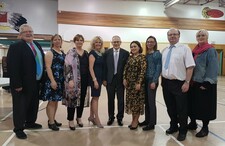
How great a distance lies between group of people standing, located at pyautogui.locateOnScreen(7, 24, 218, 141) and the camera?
301 centimetres

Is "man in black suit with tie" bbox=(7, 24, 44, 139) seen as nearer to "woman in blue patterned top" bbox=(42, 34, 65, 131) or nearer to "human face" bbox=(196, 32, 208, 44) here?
"woman in blue patterned top" bbox=(42, 34, 65, 131)

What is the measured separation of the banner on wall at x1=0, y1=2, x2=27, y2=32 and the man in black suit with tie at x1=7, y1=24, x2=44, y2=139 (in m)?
12.0

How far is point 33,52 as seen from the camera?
3150 millimetres

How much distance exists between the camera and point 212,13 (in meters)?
14.6

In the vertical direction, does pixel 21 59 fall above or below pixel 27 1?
below

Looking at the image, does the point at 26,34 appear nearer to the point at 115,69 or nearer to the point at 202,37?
the point at 115,69

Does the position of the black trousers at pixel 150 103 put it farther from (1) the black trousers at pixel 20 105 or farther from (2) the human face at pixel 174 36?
(1) the black trousers at pixel 20 105

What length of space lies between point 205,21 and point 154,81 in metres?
13.2

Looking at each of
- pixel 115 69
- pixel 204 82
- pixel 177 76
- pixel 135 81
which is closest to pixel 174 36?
pixel 177 76

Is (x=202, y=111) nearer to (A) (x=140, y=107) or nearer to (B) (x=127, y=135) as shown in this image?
(A) (x=140, y=107)

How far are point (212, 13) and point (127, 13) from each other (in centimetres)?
602

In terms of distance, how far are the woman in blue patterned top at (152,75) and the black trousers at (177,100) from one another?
0.16m

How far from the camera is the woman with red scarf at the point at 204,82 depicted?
3.00 meters

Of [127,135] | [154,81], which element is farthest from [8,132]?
[154,81]
